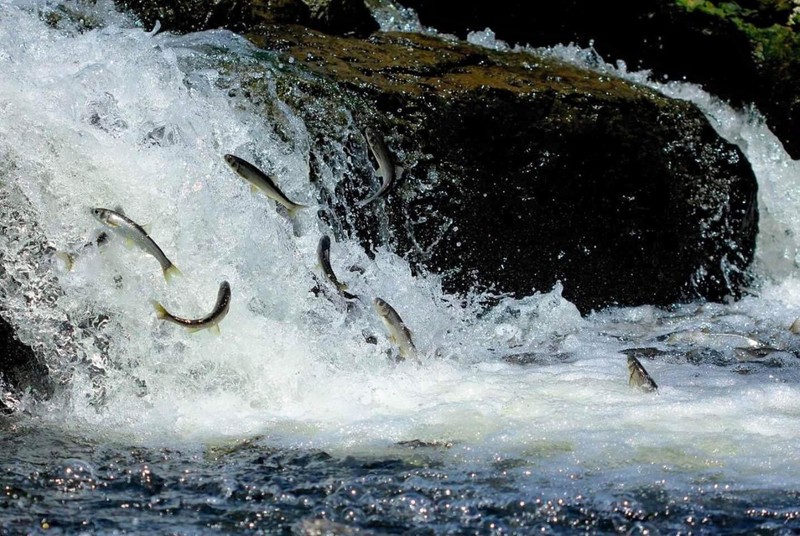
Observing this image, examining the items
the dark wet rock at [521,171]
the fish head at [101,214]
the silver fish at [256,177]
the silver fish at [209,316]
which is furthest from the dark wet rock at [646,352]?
the fish head at [101,214]

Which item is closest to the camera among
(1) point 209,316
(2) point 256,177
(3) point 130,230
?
(1) point 209,316

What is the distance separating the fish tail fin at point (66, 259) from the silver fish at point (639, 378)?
305 centimetres

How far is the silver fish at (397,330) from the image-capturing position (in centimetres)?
579

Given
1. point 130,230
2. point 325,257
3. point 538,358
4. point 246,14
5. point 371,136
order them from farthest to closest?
point 246,14 → point 371,136 → point 538,358 → point 325,257 → point 130,230

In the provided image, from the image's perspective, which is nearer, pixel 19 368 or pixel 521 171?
pixel 19 368

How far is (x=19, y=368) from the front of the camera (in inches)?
210

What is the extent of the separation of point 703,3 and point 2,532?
8.10 m

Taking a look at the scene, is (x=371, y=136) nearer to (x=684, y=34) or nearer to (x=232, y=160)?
(x=232, y=160)

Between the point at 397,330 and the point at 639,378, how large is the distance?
135cm

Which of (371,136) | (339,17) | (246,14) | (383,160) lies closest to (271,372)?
(383,160)

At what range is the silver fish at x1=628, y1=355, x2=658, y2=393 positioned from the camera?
5.60m

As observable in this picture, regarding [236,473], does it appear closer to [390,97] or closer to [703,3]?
[390,97]

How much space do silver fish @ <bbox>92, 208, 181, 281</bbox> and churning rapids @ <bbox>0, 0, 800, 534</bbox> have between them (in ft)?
0.90

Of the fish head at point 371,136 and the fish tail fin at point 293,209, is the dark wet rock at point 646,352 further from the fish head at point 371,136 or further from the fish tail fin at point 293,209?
the fish tail fin at point 293,209
